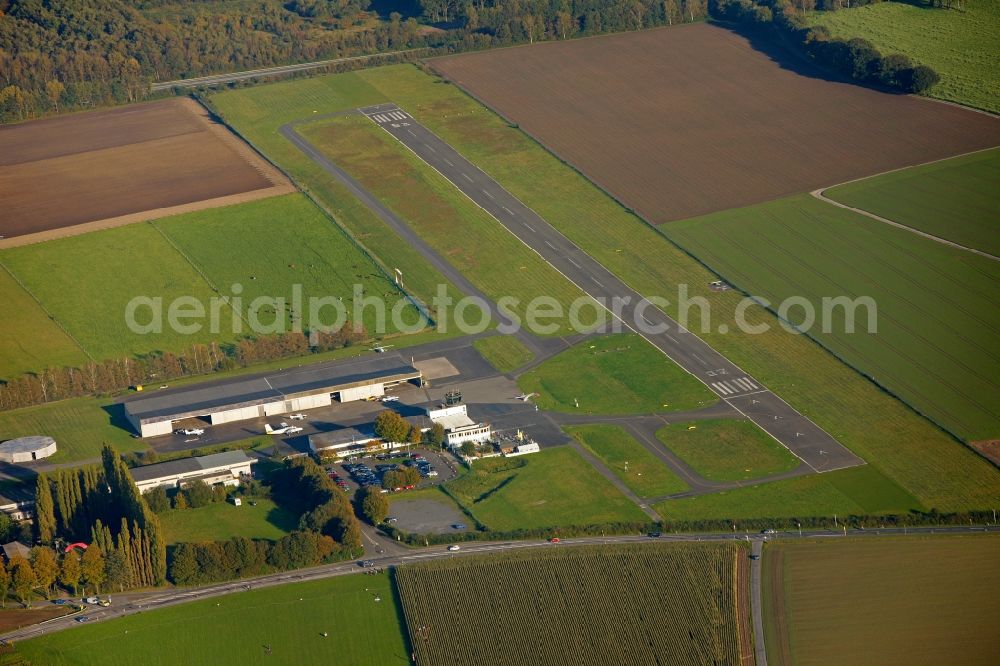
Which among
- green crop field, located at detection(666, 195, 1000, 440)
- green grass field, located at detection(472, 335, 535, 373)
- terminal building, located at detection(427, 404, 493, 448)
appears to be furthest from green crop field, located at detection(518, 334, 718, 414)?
green crop field, located at detection(666, 195, 1000, 440)

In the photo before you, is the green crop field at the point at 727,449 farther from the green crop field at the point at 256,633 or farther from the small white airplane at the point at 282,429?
the small white airplane at the point at 282,429

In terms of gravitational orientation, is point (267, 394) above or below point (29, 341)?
below

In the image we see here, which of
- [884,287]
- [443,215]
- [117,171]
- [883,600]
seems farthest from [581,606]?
[117,171]

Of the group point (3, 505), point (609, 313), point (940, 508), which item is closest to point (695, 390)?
point (609, 313)

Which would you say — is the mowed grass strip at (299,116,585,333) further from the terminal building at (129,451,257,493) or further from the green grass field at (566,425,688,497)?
the terminal building at (129,451,257,493)

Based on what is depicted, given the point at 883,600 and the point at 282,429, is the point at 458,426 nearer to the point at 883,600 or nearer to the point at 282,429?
the point at 282,429

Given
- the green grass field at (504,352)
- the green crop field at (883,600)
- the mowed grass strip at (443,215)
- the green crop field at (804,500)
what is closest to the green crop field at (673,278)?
the green crop field at (804,500)

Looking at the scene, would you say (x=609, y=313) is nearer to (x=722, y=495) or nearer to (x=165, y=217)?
(x=722, y=495)
